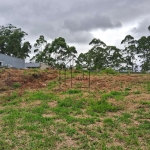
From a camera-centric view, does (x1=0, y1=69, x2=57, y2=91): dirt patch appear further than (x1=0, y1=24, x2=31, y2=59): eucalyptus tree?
No

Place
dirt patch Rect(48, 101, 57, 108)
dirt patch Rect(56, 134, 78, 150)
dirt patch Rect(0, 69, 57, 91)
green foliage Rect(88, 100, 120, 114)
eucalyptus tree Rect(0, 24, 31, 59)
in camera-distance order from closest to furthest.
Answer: dirt patch Rect(56, 134, 78, 150), green foliage Rect(88, 100, 120, 114), dirt patch Rect(48, 101, 57, 108), dirt patch Rect(0, 69, 57, 91), eucalyptus tree Rect(0, 24, 31, 59)

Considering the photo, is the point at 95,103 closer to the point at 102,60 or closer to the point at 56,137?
the point at 56,137

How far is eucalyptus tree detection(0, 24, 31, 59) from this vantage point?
28.6m

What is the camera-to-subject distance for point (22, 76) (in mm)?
7426

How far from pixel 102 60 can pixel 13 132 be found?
1953cm

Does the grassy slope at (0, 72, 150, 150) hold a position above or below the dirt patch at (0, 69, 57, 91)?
below

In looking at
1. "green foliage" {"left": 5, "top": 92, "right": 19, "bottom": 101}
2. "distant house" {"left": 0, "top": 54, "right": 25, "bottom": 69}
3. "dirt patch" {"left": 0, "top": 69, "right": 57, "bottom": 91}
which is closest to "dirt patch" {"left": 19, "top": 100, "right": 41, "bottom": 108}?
"green foliage" {"left": 5, "top": 92, "right": 19, "bottom": 101}

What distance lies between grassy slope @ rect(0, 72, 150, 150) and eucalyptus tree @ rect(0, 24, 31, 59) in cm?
2486

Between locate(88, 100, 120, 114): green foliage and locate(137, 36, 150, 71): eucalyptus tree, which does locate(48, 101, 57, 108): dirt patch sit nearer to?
locate(88, 100, 120, 114): green foliage

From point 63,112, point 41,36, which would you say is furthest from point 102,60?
point 63,112

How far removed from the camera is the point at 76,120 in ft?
11.4

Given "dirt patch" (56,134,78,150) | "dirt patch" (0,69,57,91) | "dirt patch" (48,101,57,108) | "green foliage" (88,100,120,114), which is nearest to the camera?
"dirt patch" (56,134,78,150)

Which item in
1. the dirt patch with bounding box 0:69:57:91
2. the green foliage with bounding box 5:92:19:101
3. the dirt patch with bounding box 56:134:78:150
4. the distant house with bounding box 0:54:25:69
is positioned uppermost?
the distant house with bounding box 0:54:25:69

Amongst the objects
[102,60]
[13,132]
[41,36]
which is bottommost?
[13,132]
